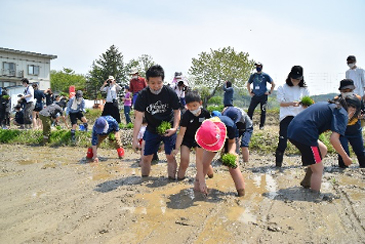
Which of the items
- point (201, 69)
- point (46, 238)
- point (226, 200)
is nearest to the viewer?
point (46, 238)

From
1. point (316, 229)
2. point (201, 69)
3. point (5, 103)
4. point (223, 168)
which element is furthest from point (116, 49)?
point (316, 229)

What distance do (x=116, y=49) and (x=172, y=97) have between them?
153 feet

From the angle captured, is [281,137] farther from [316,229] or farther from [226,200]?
[316,229]

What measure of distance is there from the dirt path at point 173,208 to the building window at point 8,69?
39.6 meters

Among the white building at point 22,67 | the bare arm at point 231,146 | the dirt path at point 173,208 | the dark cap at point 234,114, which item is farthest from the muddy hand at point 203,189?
the white building at point 22,67

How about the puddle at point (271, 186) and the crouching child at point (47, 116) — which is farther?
the crouching child at point (47, 116)

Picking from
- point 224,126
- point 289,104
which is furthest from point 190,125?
point 289,104

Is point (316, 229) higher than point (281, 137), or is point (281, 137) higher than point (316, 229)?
point (281, 137)

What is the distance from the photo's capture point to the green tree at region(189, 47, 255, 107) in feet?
103

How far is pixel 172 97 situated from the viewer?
5449 mm

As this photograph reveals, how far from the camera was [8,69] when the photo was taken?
4041 cm

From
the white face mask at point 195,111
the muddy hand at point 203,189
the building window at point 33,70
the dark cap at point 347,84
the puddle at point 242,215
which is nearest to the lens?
the puddle at point 242,215

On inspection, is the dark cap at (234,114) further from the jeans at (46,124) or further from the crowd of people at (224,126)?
the jeans at (46,124)

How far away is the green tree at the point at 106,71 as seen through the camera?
158ft
